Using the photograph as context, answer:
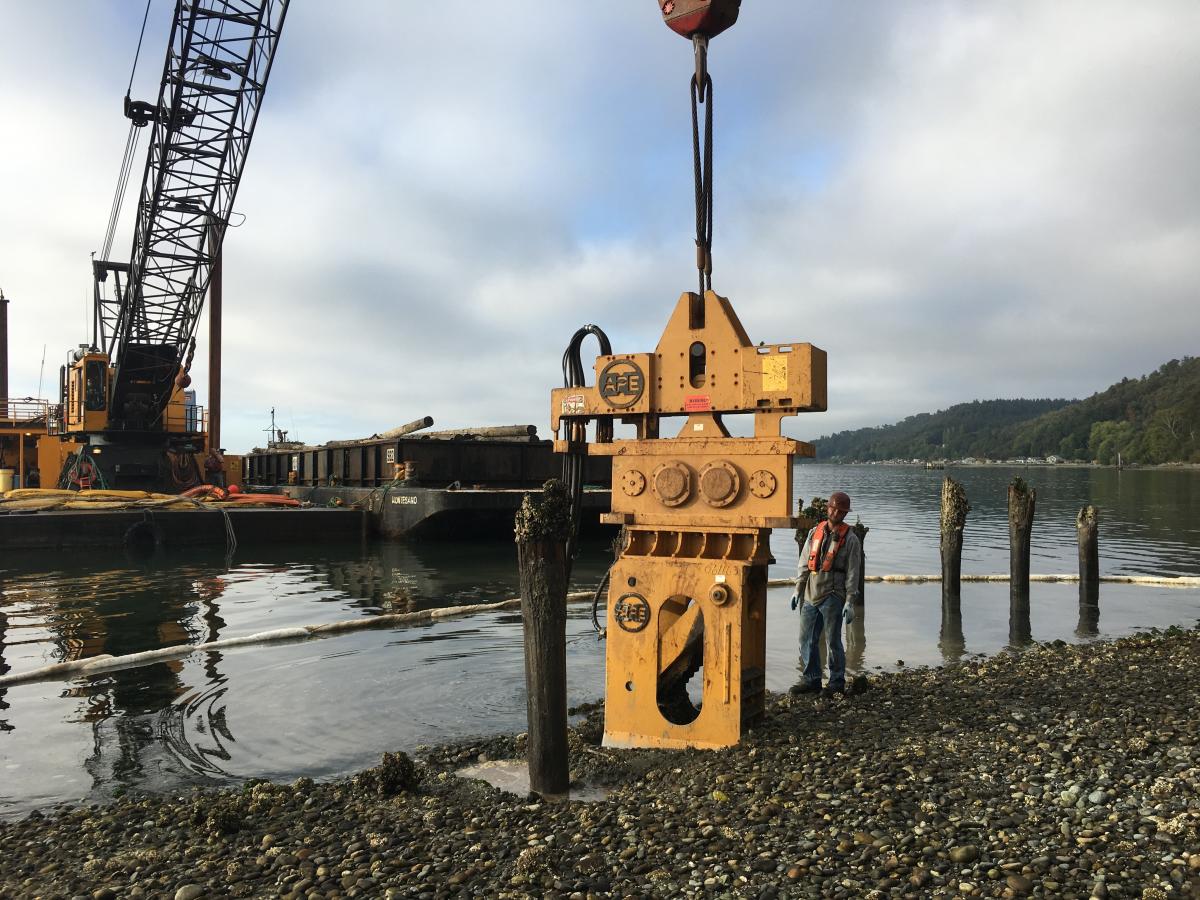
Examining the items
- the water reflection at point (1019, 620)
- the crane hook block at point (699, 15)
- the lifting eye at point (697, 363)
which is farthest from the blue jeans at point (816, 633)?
the water reflection at point (1019, 620)

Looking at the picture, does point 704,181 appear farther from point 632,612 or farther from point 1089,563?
point 1089,563

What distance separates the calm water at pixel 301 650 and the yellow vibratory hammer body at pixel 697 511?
80.1 inches

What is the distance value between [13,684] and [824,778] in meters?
9.61

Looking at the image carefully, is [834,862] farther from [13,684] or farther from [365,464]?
[365,464]

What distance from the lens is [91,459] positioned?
32.8 metres

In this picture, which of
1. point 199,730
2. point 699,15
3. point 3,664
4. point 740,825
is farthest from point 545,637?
point 3,664

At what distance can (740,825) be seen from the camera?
513 centimetres

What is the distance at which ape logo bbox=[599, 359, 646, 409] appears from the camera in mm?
7582

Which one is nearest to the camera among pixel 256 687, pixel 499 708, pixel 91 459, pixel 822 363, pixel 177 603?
pixel 822 363

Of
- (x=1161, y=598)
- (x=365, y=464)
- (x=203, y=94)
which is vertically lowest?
(x=1161, y=598)

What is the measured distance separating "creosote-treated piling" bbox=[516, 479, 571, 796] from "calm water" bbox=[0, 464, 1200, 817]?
85.4 inches

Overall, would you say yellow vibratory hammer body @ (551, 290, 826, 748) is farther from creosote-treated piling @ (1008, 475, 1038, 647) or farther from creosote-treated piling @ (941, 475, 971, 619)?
creosote-treated piling @ (941, 475, 971, 619)

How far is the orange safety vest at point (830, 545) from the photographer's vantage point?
8375 mm

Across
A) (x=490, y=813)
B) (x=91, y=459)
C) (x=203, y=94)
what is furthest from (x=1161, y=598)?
(x=91, y=459)
